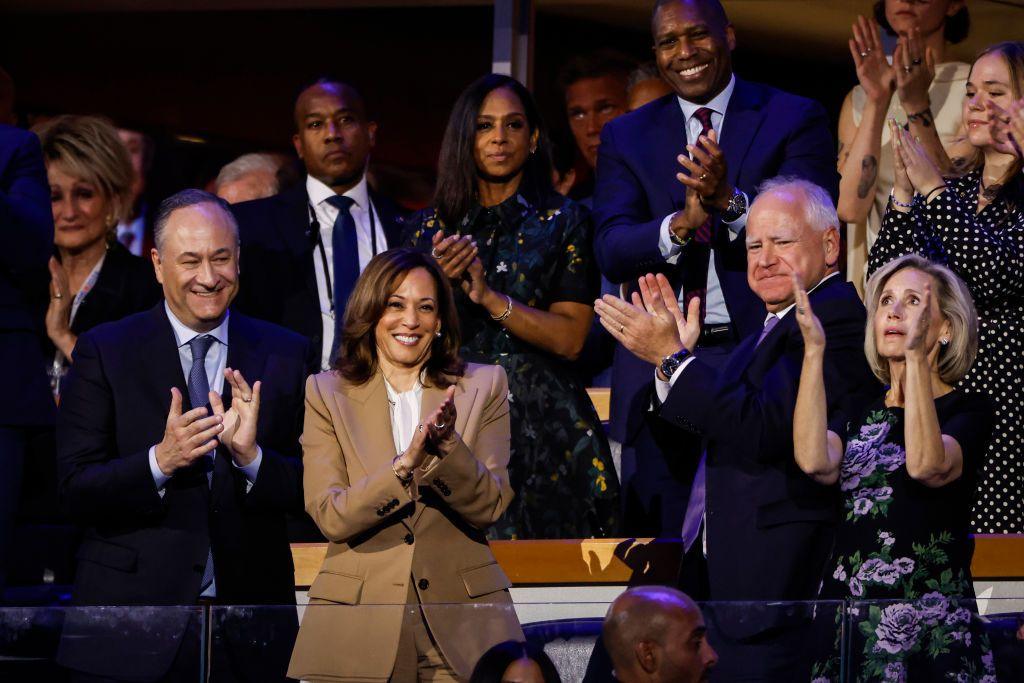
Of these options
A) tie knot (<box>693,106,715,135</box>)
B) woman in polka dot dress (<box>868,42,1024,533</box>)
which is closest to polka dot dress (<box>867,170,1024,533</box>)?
woman in polka dot dress (<box>868,42,1024,533</box>)

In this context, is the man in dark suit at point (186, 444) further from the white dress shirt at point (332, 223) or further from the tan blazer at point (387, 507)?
the white dress shirt at point (332, 223)

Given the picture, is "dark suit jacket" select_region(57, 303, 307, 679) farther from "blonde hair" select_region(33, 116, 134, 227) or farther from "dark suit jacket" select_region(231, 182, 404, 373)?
"blonde hair" select_region(33, 116, 134, 227)

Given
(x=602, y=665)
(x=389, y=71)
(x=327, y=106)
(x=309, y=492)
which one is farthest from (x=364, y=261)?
(x=389, y=71)

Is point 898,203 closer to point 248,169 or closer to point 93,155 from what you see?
point 93,155

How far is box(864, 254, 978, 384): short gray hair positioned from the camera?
3.07 metres

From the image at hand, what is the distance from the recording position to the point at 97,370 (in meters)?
3.28

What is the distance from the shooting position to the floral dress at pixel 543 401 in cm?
366

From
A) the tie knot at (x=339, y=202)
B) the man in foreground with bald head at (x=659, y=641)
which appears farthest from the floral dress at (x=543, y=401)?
the man in foreground with bald head at (x=659, y=641)

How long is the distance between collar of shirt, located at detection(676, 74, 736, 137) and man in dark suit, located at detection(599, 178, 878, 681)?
23.1 inches

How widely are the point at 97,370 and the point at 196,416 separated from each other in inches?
12.3

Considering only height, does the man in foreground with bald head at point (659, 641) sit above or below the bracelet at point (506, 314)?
below

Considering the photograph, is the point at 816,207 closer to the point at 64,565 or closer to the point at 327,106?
the point at 327,106

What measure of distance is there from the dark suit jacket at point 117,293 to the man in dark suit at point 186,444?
70 centimetres

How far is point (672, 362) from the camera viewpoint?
10.1 ft
